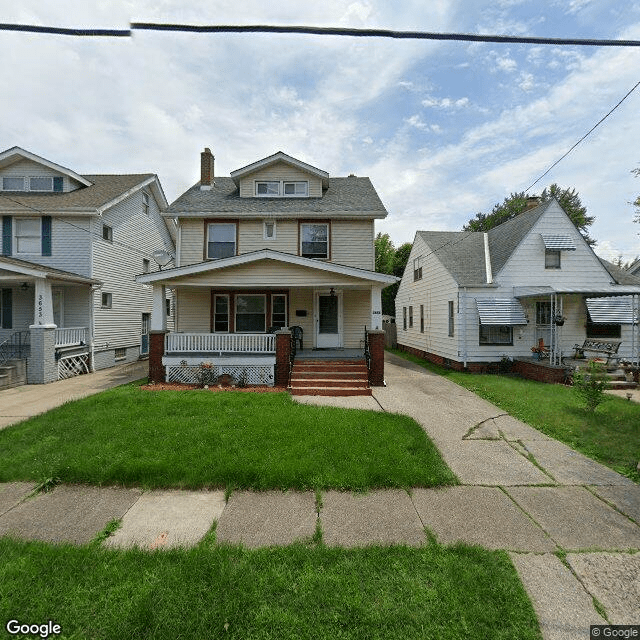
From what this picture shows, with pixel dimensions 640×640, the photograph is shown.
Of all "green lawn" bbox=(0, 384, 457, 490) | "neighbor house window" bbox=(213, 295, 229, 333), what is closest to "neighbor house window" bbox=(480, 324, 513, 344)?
"green lawn" bbox=(0, 384, 457, 490)

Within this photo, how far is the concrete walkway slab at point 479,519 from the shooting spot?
3.38 meters

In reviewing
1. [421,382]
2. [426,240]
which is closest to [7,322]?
[421,382]

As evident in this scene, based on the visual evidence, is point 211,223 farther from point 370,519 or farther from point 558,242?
point 558,242

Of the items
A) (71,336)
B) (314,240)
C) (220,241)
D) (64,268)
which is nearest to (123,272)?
(64,268)

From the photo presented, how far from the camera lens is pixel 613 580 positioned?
2.91 m

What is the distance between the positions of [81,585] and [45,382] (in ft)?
39.6

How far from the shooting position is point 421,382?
11.9 meters

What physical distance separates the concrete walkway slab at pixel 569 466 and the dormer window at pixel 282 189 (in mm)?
12809

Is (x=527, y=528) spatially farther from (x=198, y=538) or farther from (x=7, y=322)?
(x=7, y=322)

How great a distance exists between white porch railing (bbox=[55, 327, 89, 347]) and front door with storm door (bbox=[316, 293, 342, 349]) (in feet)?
32.7

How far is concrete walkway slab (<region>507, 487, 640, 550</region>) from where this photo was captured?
3426 mm

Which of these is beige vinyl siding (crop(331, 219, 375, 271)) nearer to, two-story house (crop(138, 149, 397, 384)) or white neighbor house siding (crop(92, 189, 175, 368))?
two-story house (crop(138, 149, 397, 384))

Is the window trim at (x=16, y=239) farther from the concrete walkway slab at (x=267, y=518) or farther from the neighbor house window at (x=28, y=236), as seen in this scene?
the concrete walkway slab at (x=267, y=518)

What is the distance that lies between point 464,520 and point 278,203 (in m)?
13.3
